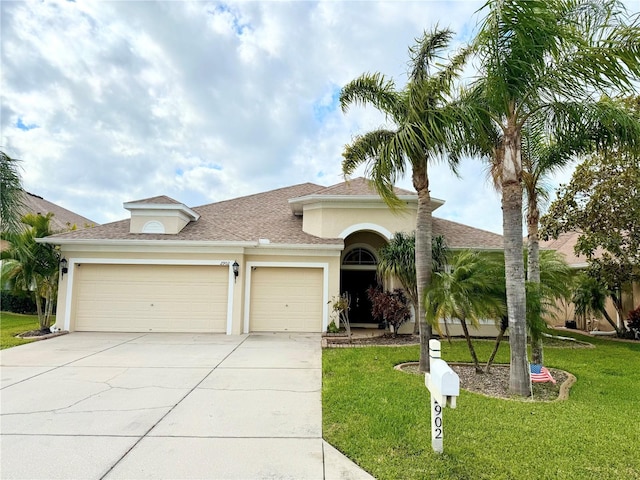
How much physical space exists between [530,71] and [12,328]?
19253 mm

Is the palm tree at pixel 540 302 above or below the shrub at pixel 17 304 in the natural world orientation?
above

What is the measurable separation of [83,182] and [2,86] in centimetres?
801

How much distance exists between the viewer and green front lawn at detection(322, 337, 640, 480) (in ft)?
12.8

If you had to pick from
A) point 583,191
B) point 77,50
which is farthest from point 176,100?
point 583,191

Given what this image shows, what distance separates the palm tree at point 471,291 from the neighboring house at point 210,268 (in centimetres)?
635

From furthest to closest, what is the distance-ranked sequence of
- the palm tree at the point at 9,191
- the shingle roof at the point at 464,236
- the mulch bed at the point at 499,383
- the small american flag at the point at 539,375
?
the shingle roof at the point at 464,236, the palm tree at the point at 9,191, the small american flag at the point at 539,375, the mulch bed at the point at 499,383

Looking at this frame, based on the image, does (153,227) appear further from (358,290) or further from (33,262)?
(358,290)

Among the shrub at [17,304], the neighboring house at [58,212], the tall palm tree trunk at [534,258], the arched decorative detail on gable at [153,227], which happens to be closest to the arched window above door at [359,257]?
the arched decorative detail on gable at [153,227]

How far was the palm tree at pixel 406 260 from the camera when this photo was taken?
41.5 ft

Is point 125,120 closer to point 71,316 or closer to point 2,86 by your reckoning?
point 2,86

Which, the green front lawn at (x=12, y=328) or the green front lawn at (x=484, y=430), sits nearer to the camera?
the green front lawn at (x=484, y=430)

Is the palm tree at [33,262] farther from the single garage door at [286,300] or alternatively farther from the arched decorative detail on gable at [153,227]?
the single garage door at [286,300]

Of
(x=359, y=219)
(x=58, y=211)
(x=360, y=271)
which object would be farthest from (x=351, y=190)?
(x=58, y=211)

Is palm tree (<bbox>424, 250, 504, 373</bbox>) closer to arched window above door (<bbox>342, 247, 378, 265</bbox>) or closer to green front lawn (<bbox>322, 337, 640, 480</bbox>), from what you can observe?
green front lawn (<bbox>322, 337, 640, 480</bbox>)
